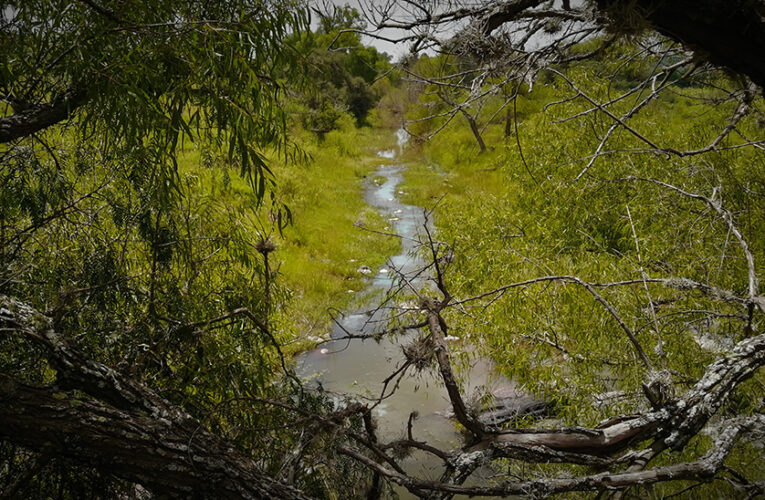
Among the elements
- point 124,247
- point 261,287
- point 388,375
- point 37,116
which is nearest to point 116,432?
point 37,116

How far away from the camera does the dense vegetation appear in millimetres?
1784

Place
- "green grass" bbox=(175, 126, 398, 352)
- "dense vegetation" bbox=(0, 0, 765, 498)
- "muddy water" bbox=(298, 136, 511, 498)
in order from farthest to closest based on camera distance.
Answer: "green grass" bbox=(175, 126, 398, 352) → "muddy water" bbox=(298, 136, 511, 498) → "dense vegetation" bbox=(0, 0, 765, 498)

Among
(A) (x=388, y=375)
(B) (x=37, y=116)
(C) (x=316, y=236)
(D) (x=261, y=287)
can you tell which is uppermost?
(C) (x=316, y=236)

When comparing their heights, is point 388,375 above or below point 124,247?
above

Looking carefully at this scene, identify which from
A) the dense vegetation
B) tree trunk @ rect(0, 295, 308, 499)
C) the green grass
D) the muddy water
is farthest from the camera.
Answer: the green grass

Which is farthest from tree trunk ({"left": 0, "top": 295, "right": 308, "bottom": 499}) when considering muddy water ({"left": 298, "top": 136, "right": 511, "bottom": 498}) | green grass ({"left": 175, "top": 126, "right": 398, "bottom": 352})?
muddy water ({"left": 298, "top": 136, "right": 511, "bottom": 498})

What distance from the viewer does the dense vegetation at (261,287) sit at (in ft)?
5.85

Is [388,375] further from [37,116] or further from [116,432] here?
Result: [37,116]

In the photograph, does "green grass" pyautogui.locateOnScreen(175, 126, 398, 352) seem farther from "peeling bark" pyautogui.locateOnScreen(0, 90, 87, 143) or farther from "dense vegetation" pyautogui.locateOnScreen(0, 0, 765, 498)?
"peeling bark" pyautogui.locateOnScreen(0, 90, 87, 143)

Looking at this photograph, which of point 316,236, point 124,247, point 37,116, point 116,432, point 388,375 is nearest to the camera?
point 116,432

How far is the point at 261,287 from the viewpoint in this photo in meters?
3.71

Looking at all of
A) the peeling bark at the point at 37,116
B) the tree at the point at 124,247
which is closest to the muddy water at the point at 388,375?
the tree at the point at 124,247

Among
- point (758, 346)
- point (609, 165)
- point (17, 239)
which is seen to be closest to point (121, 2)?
point (17, 239)

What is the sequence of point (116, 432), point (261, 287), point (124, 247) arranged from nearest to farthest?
point (116, 432)
point (124, 247)
point (261, 287)
